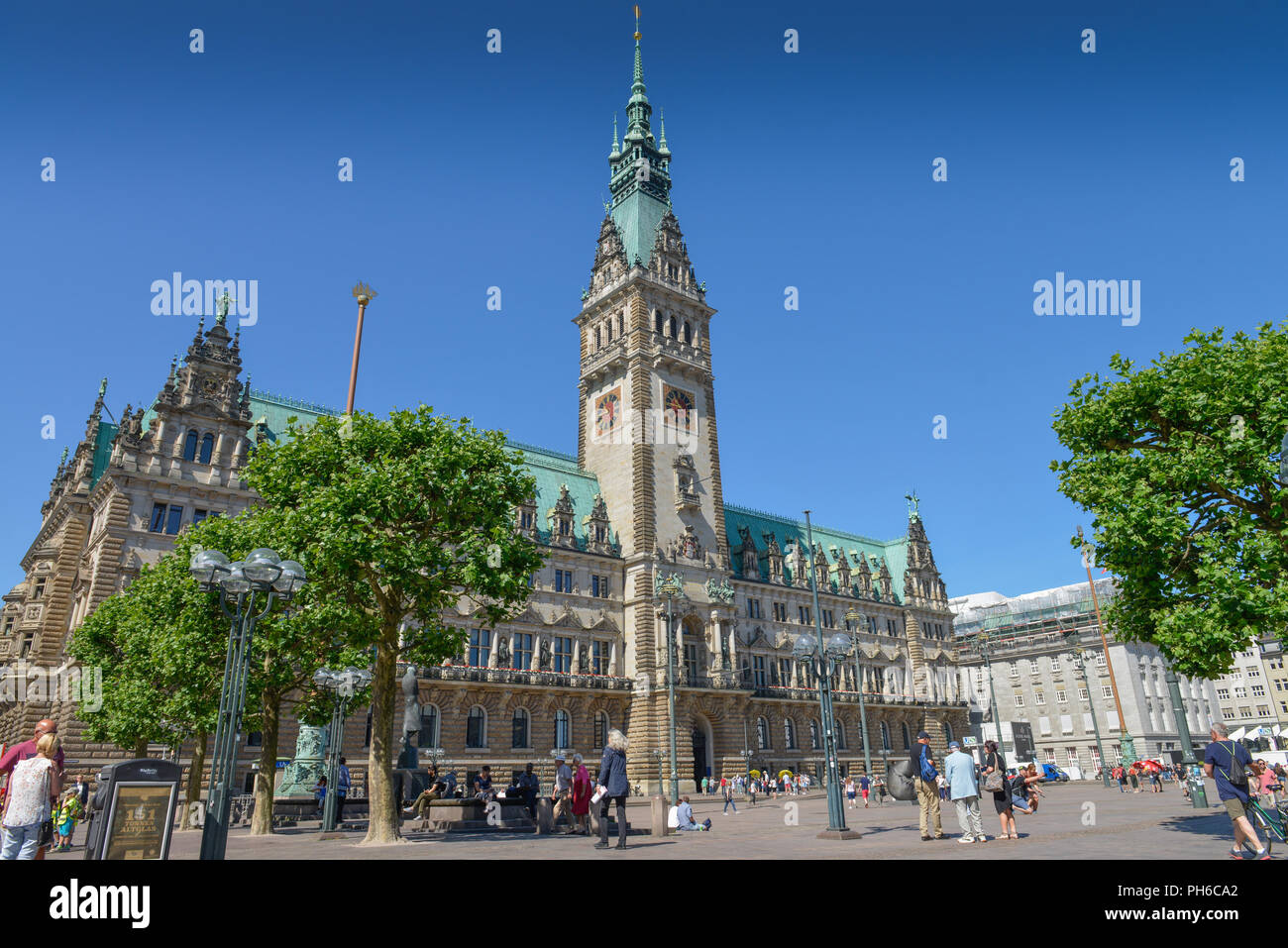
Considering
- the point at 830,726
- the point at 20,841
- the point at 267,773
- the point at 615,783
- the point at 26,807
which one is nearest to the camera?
the point at 26,807

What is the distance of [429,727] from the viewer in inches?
2021

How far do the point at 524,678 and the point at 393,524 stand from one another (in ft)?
109

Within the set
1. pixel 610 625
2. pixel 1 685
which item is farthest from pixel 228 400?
pixel 610 625

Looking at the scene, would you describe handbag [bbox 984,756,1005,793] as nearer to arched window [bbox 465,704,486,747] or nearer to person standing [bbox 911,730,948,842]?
person standing [bbox 911,730,948,842]

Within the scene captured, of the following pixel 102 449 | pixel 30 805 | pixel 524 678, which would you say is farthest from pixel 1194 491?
pixel 102 449

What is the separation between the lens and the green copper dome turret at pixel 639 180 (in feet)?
245

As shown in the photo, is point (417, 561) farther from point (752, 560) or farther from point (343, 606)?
point (752, 560)

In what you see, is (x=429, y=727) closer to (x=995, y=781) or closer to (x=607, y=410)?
(x=607, y=410)

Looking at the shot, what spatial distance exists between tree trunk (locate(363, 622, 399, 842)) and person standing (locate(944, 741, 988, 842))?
13766 mm

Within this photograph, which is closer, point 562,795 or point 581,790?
point 581,790

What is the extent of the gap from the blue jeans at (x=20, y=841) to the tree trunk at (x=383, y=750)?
906 centimetres

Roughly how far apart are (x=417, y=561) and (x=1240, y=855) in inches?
750

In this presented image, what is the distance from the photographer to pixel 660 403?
67938mm

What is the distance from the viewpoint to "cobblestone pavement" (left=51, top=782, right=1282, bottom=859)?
619 inches
